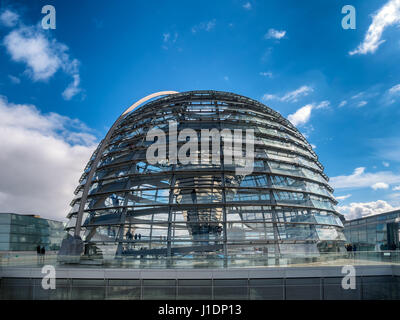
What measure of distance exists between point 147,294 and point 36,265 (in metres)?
6.62

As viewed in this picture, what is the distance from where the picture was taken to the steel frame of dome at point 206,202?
20281mm

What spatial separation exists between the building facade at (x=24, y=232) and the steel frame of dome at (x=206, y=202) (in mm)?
11078

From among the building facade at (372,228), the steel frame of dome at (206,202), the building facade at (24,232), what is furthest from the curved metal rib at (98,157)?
the building facade at (372,228)

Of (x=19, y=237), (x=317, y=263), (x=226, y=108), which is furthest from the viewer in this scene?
(x=19, y=237)

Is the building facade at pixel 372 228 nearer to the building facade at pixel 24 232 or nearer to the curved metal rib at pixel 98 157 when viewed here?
the curved metal rib at pixel 98 157

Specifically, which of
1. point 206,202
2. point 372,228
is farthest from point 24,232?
point 372,228

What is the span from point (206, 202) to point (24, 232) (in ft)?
80.7

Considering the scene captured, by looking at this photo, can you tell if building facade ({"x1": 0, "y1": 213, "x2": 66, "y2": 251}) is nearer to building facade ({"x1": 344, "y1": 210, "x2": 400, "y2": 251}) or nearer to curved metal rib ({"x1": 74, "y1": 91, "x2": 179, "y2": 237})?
curved metal rib ({"x1": 74, "y1": 91, "x2": 179, "y2": 237})

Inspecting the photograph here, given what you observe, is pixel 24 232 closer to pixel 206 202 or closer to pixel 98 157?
pixel 98 157

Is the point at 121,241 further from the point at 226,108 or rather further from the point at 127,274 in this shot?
the point at 226,108

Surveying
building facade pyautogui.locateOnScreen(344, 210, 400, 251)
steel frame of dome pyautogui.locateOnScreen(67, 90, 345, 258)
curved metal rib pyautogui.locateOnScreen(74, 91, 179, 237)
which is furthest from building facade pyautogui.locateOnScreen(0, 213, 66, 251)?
building facade pyautogui.locateOnScreen(344, 210, 400, 251)

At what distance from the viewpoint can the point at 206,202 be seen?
838 inches

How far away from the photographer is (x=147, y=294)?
631 inches
